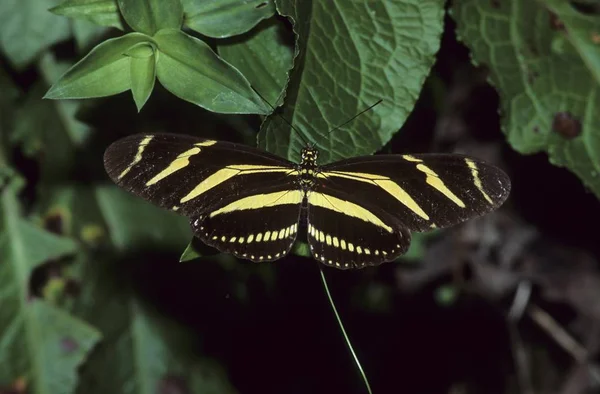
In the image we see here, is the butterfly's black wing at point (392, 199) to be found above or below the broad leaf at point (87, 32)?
below

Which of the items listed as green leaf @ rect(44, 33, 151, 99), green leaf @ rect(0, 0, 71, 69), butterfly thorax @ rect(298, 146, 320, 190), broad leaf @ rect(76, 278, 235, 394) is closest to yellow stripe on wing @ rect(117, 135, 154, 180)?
green leaf @ rect(44, 33, 151, 99)

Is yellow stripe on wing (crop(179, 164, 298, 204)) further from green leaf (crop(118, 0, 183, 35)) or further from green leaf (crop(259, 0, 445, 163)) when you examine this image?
green leaf (crop(118, 0, 183, 35))

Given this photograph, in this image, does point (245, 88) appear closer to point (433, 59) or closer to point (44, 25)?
point (433, 59)

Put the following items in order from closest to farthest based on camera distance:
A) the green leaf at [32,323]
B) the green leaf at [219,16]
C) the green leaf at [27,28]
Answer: the green leaf at [219,16], the green leaf at [27,28], the green leaf at [32,323]

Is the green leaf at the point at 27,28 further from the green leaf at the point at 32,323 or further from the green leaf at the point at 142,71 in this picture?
the green leaf at the point at 142,71

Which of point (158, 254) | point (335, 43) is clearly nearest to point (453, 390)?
point (158, 254)

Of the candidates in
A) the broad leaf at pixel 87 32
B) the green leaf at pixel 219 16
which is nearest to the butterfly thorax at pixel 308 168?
the green leaf at pixel 219 16
